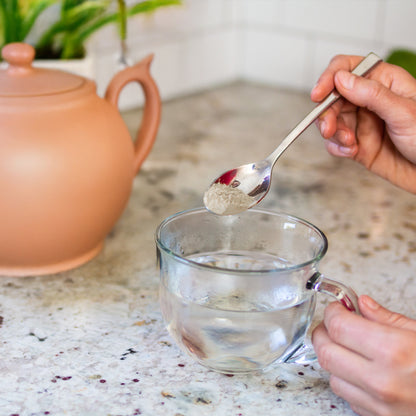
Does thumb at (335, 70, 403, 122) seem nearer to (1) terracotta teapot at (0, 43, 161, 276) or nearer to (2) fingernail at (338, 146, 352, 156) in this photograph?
(2) fingernail at (338, 146, 352, 156)

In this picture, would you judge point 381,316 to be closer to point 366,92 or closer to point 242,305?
point 242,305

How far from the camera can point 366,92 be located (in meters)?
0.58

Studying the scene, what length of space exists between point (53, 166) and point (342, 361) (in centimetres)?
30

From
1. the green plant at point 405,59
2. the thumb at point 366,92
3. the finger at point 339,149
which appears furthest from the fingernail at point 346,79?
the green plant at point 405,59

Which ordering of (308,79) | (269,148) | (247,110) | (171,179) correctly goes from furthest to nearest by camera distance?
(308,79), (247,110), (269,148), (171,179)

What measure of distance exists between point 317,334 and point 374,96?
258 mm

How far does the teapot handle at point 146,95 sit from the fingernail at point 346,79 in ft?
Answer: 0.63

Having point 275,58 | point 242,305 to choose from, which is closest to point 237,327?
point 242,305

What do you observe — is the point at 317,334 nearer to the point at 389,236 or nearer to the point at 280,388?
the point at 280,388

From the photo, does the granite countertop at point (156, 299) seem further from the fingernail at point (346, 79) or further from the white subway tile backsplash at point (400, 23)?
the white subway tile backsplash at point (400, 23)

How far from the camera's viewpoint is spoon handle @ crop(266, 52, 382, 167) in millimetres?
566

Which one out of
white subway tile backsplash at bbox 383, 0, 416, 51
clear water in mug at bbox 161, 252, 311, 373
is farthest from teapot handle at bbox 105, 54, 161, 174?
white subway tile backsplash at bbox 383, 0, 416, 51

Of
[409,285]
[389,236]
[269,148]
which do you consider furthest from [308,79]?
[409,285]

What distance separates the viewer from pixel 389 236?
2.41ft
